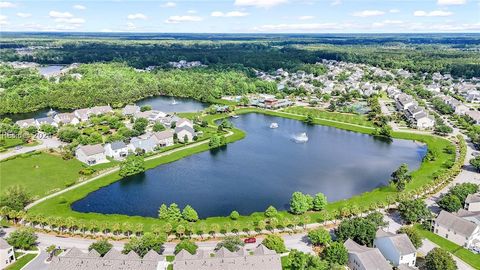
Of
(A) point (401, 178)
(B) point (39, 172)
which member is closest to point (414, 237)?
(A) point (401, 178)

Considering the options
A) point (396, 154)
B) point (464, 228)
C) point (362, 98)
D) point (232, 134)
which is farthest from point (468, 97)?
point (464, 228)

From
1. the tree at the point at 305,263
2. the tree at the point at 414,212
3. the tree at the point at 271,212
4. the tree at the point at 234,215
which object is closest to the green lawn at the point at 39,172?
the tree at the point at 234,215

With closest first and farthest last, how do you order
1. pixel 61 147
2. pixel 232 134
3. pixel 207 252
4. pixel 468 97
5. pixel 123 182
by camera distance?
pixel 207 252
pixel 123 182
pixel 61 147
pixel 232 134
pixel 468 97

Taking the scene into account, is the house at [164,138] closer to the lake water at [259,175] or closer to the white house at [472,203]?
the lake water at [259,175]

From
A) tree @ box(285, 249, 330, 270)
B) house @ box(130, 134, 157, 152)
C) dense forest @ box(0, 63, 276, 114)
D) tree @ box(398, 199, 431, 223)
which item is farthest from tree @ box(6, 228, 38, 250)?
dense forest @ box(0, 63, 276, 114)

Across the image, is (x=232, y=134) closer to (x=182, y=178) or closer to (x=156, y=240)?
(x=182, y=178)

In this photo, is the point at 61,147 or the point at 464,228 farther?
the point at 61,147
